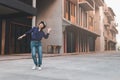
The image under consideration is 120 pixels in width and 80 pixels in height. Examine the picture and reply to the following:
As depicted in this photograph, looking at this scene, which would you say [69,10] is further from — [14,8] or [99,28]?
[99,28]

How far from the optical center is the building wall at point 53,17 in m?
28.8

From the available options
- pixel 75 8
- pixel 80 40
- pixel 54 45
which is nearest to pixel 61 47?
pixel 54 45

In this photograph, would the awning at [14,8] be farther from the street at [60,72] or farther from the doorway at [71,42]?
the doorway at [71,42]

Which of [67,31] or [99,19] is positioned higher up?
[99,19]

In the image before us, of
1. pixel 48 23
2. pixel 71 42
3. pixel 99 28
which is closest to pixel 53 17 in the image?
pixel 48 23

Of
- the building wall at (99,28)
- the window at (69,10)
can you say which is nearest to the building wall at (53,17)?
the window at (69,10)

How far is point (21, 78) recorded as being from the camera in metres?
6.83

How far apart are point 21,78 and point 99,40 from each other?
173 ft

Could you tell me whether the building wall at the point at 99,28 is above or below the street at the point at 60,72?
above

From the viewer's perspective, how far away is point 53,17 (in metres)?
29.1

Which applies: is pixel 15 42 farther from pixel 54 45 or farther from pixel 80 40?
pixel 80 40

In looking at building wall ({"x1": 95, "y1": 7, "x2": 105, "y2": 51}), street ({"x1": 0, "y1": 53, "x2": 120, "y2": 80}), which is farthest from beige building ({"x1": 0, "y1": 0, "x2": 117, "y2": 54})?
building wall ({"x1": 95, "y1": 7, "x2": 105, "y2": 51})

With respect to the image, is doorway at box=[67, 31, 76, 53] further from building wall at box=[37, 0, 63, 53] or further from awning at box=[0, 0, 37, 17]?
awning at box=[0, 0, 37, 17]

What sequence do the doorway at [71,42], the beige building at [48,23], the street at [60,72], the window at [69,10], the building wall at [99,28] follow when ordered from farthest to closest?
the building wall at [99,28]
the doorway at [71,42]
the window at [69,10]
the beige building at [48,23]
the street at [60,72]
